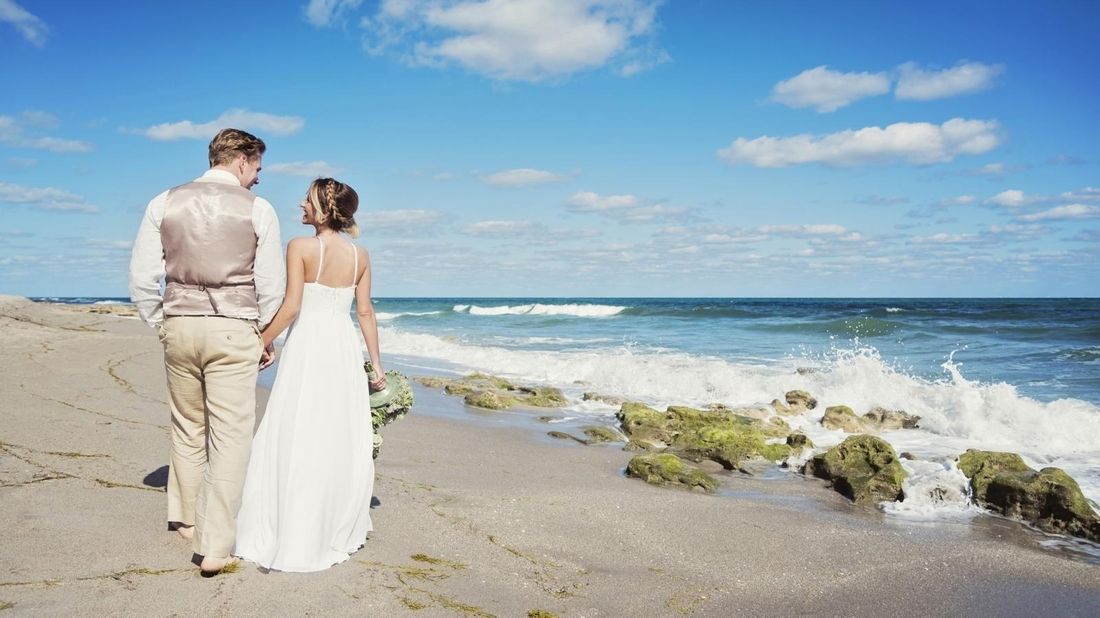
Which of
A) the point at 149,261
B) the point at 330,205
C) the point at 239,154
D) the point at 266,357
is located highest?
the point at 239,154

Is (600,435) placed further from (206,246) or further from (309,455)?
(206,246)

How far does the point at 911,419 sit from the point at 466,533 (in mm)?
8903

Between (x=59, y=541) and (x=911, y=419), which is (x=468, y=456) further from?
(x=911, y=419)

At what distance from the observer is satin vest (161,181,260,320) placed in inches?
154

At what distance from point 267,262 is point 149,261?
597 mm

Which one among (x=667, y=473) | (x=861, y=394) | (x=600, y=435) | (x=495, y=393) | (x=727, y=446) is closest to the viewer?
(x=667, y=473)

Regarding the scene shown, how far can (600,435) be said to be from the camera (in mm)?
10000

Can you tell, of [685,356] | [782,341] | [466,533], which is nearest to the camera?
[466,533]

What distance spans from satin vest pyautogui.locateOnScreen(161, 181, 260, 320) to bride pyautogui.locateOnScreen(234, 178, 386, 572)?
35cm

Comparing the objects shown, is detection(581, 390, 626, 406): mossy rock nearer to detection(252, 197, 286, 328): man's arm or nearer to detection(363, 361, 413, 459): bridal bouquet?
detection(363, 361, 413, 459): bridal bouquet

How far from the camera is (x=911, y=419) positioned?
37.7ft

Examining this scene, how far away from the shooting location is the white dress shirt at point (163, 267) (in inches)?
155

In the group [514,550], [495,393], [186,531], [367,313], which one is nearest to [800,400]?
[495,393]

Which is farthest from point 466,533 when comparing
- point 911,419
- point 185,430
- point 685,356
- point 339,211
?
point 685,356
